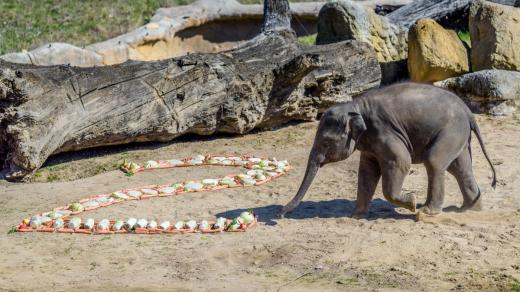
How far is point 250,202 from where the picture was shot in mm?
A: 10539

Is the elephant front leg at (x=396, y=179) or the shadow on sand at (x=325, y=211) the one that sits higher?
the elephant front leg at (x=396, y=179)

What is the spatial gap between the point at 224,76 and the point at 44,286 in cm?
575

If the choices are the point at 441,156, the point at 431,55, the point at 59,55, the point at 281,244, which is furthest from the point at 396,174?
the point at 59,55

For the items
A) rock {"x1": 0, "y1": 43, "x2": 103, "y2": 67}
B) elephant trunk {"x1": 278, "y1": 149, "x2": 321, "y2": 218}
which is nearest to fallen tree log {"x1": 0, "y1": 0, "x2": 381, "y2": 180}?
elephant trunk {"x1": 278, "y1": 149, "x2": 321, "y2": 218}

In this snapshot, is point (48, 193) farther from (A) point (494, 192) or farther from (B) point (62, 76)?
(A) point (494, 192)

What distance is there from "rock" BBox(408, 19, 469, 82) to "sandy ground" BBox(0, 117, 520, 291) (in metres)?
3.46

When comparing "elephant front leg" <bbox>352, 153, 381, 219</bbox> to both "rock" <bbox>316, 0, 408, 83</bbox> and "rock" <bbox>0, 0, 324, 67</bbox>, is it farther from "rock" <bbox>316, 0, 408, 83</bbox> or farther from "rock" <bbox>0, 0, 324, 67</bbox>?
"rock" <bbox>0, 0, 324, 67</bbox>

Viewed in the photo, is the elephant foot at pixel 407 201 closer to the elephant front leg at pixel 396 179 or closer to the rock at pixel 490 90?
the elephant front leg at pixel 396 179

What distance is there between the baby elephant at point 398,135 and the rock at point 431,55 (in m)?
5.39

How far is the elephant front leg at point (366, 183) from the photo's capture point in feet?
31.9

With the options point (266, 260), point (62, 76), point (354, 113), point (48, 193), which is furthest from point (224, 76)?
point (266, 260)

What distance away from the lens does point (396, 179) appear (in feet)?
30.7

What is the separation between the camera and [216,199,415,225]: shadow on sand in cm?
981

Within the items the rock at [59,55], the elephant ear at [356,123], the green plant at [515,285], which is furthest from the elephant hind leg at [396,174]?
the rock at [59,55]
